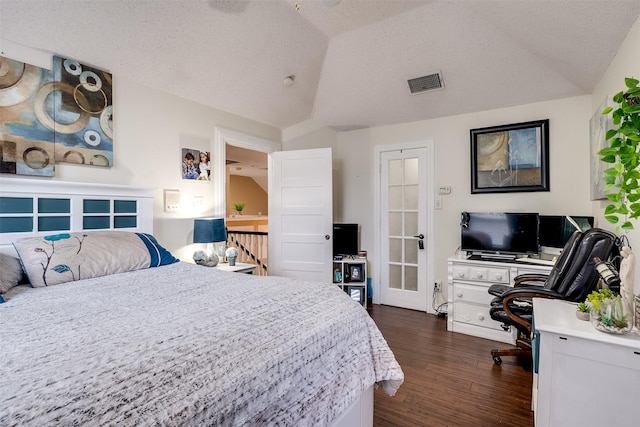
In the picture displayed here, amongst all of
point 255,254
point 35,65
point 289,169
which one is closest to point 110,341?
point 35,65

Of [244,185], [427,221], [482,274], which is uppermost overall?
[244,185]

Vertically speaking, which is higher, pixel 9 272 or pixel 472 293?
pixel 9 272

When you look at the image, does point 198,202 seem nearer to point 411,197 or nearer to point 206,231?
point 206,231

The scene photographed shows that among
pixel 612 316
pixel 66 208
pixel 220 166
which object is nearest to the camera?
pixel 612 316

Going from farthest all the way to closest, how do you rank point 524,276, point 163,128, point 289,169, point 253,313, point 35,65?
point 289,169
point 163,128
point 524,276
point 35,65
point 253,313

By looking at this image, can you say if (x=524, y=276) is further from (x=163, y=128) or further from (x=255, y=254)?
(x=255, y=254)

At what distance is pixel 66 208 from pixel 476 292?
3634 millimetres

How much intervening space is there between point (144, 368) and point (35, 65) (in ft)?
8.55

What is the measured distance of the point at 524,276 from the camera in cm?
269

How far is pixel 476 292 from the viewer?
3125mm

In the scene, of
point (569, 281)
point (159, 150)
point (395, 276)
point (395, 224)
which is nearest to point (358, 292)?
point (395, 276)

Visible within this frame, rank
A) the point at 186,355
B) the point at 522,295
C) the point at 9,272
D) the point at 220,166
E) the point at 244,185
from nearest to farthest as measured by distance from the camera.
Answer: the point at 186,355, the point at 9,272, the point at 522,295, the point at 220,166, the point at 244,185

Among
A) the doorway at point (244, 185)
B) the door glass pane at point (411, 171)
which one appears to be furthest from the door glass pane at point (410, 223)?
the doorway at point (244, 185)

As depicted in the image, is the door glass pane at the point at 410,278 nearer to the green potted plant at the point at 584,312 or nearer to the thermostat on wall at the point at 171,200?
the green potted plant at the point at 584,312
